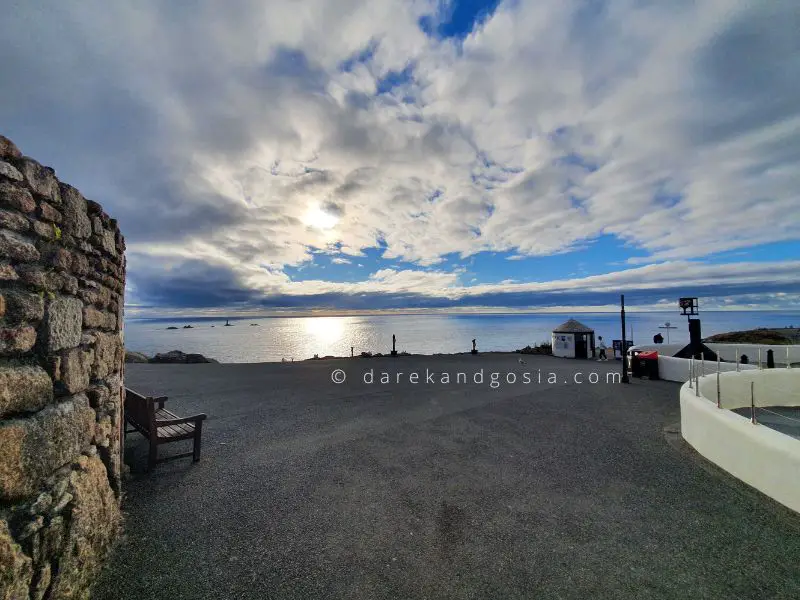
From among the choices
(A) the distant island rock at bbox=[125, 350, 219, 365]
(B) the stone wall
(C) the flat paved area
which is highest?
(B) the stone wall

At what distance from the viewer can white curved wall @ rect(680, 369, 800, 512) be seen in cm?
428

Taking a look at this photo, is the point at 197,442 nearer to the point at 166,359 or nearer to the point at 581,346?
the point at 166,359

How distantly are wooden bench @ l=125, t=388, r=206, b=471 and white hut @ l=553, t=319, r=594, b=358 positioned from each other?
21507 mm

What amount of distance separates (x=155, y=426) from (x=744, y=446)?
870 centimetres

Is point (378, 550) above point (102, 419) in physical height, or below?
below

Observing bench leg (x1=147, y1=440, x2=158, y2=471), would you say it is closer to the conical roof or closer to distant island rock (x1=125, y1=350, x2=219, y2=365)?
distant island rock (x1=125, y1=350, x2=219, y2=365)

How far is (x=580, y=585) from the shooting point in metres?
3.08

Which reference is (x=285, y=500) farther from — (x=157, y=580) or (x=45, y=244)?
(x=45, y=244)

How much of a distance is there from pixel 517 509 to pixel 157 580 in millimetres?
3825

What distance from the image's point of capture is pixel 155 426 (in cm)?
535

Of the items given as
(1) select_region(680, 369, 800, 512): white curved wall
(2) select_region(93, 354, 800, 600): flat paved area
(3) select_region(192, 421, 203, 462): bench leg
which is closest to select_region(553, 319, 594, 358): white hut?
(1) select_region(680, 369, 800, 512): white curved wall

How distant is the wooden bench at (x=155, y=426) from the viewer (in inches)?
208

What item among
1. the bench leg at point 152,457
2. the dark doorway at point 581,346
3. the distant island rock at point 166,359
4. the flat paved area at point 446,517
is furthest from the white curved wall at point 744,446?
the distant island rock at point 166,359

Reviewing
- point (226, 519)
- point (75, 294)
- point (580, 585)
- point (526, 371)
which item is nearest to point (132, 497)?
point (226, 519)
